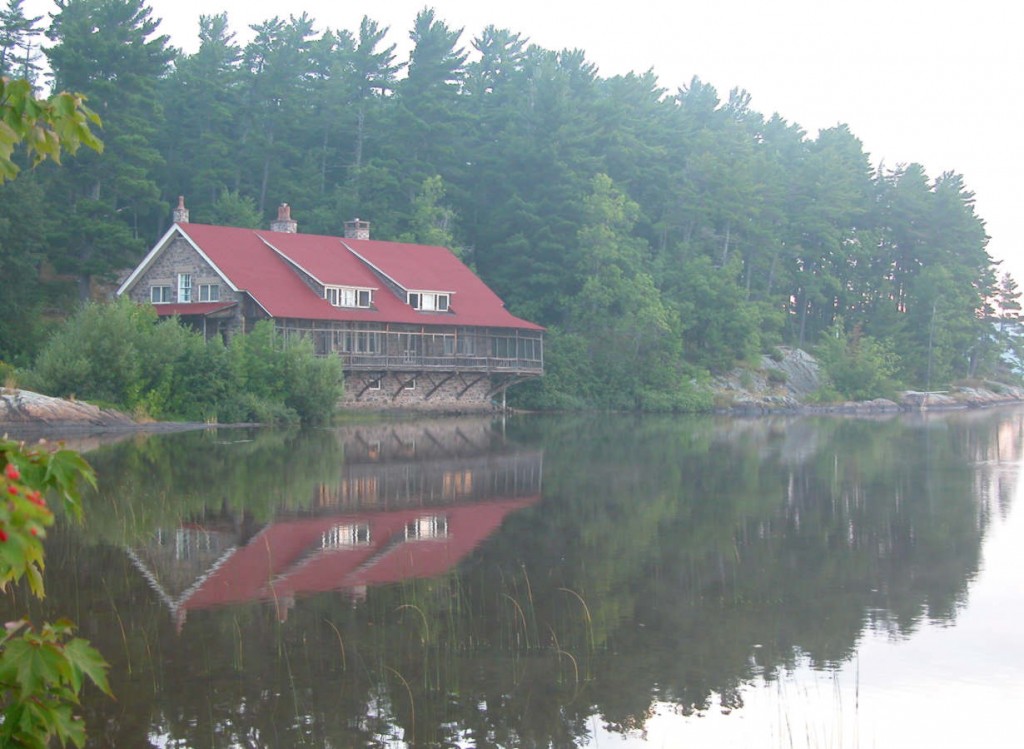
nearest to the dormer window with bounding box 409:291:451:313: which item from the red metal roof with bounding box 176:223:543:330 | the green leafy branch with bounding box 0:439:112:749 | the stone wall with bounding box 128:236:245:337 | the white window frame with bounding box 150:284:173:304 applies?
the red metal roof with bounding box 176:223:543:330

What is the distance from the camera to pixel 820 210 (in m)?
79.9

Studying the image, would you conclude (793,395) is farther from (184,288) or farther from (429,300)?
(184,288)

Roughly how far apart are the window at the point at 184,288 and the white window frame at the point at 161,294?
0.64 m

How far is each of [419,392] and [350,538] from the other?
34.1m

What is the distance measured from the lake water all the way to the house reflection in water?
3.1 inches

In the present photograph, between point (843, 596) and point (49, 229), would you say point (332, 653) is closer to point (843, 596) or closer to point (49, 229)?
point (843, 596)

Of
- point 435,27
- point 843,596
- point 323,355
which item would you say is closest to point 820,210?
point 435,27

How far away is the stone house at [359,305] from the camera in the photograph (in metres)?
46.6

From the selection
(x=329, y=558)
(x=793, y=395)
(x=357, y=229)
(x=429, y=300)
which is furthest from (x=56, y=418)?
(x=793, y=395)

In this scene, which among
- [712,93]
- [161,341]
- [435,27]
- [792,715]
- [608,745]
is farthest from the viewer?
[712,93]

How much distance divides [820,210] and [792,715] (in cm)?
7343

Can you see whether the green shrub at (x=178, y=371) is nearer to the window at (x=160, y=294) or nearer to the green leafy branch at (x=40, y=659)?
the window at (x=160, y=294)

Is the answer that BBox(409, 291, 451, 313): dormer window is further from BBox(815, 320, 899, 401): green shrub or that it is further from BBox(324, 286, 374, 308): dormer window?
BBox(815, 320, 899, 401): green shrub

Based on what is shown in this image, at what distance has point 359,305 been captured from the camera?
49656mm
